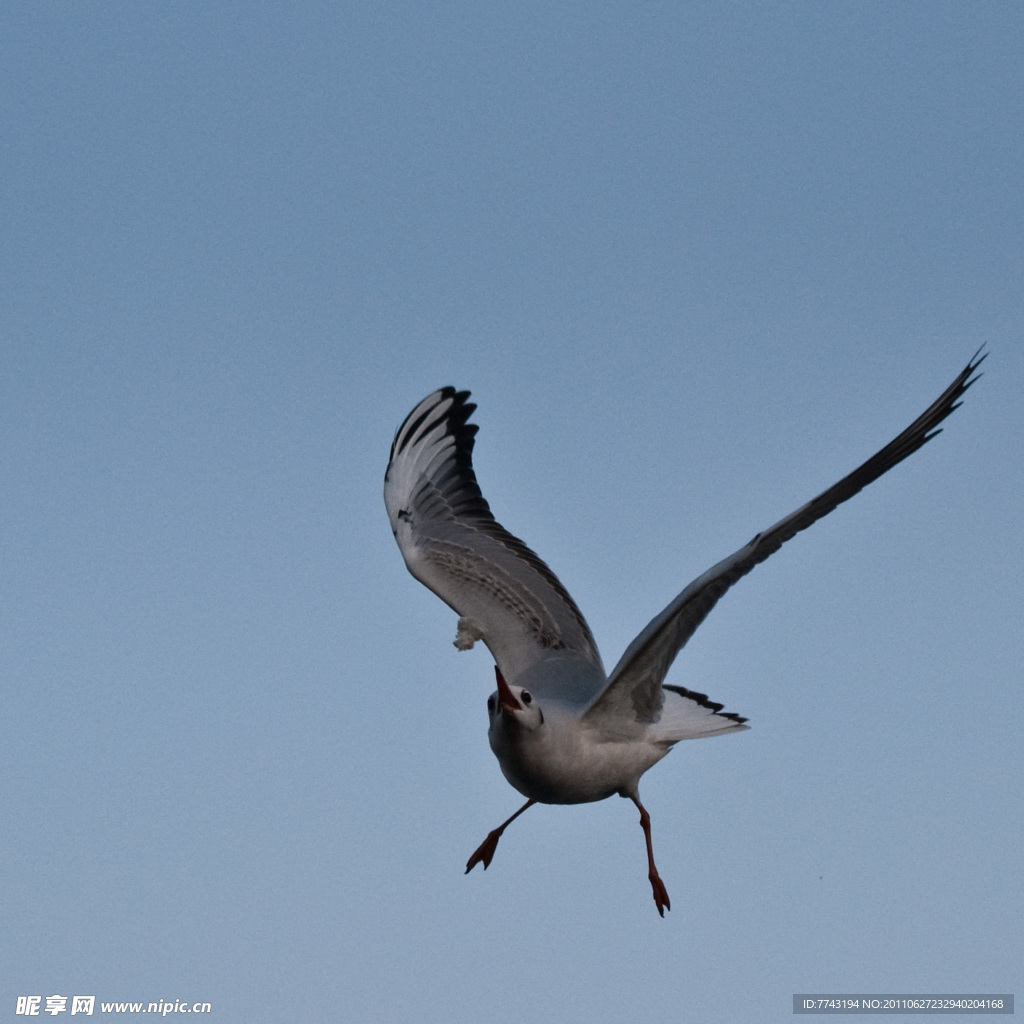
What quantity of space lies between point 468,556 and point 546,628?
102cm

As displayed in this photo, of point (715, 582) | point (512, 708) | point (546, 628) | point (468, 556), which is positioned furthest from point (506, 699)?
point (468, 556)

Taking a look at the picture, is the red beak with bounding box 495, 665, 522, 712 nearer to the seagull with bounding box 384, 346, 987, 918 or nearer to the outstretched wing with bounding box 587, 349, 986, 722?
the seagull with bounding box 384, 346, 987, 918

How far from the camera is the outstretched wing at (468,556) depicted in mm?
9750

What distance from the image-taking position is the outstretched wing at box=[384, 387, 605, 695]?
9.75 meters

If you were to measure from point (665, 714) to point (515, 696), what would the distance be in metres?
1.70

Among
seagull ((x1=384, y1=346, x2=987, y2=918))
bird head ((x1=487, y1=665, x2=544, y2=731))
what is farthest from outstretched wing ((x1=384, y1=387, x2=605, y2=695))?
bird head ((x1=487, y1=665, x2=544, y2=731))

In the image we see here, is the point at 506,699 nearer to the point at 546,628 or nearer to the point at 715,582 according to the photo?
the point at 715,582

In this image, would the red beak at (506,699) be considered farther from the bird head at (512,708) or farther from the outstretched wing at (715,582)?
the outstretched wing at (715,582)

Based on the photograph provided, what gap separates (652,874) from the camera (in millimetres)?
9102

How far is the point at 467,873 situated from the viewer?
30.6 feet

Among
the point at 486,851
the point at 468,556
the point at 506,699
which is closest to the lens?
the point at 506,699

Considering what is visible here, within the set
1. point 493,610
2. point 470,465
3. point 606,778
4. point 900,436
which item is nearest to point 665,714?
point 606,778

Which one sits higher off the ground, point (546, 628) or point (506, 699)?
point (546, 628)

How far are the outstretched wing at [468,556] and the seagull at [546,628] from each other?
0.04 ft
